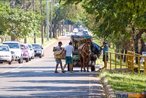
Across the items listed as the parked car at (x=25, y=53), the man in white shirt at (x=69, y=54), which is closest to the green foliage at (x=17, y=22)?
the parked car at (x=25, y=53)

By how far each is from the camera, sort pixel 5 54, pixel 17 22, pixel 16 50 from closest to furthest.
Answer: pixel 5 54 < pixel 16 50 < pixel 17 22

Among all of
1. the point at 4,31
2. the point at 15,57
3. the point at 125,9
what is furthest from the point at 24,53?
the point at 125,9

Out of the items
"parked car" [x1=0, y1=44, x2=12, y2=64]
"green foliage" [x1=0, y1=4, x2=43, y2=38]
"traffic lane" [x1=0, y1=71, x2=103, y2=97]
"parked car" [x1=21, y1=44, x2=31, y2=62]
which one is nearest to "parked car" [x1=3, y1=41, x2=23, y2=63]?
"parked car" [x1=0, y1=44, x2=12, y2=64]

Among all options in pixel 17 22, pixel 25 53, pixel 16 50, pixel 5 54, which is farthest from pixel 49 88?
pixel 17 22

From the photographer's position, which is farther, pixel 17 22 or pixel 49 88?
pixel 17 22

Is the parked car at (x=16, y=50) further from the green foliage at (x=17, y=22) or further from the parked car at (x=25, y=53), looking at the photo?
the green foliage at (x=17, y=22)

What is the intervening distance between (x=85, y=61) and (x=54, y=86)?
465 inches

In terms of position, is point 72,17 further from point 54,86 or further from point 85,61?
point 54,86

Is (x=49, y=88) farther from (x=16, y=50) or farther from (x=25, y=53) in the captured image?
(x=25, y=53)

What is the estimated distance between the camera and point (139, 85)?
23.2m

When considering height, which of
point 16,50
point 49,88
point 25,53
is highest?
point 16,50

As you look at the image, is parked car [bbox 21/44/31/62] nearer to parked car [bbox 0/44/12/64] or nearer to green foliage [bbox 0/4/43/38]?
parked car [bbox 0/44/12/64]

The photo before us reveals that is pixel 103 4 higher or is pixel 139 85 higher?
pixel 103 4

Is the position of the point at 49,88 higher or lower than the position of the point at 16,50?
lower
